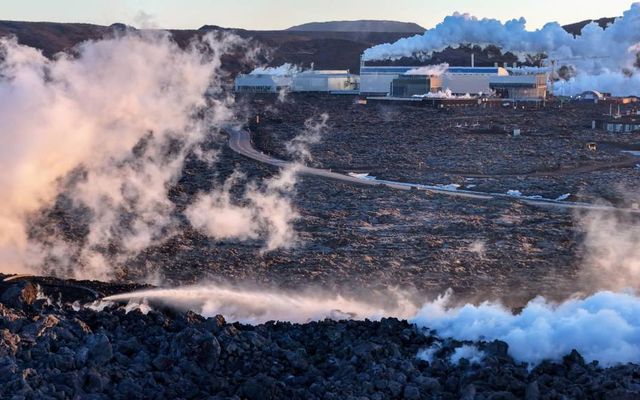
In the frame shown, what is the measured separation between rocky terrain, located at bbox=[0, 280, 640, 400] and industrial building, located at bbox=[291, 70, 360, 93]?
404ft

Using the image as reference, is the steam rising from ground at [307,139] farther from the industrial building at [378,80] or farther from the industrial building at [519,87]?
the industrial building at [519,87]

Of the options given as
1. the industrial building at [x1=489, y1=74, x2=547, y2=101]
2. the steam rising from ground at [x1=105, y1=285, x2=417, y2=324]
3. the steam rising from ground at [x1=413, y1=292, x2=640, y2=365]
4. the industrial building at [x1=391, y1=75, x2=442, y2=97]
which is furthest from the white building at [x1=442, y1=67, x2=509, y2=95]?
the steam rising from ground at [x1=413, y1=292, x2=640, y2=365]

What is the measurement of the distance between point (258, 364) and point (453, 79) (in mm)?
121354

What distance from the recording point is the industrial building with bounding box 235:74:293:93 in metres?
140

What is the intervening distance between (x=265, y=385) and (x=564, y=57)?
155 m

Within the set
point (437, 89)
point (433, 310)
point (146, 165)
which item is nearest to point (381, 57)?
point (437, 89)

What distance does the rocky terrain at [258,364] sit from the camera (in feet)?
49.4

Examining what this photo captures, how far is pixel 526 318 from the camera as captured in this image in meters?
18.9

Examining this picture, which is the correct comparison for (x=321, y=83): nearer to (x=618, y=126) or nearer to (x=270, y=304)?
(x=618, y=126)

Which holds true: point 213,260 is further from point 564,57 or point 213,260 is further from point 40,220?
point 564,57

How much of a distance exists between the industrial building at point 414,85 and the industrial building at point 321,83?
13.7 metres

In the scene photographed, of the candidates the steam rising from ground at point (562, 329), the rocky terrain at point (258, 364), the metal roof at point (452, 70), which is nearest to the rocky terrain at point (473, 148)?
the steam rising from ground at point (562, 329)

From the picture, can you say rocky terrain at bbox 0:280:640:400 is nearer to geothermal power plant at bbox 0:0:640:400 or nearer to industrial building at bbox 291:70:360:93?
geothermal power plant at bbox 0:0:640:400

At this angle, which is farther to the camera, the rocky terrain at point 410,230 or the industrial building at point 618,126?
the industrial building at point 618,126
